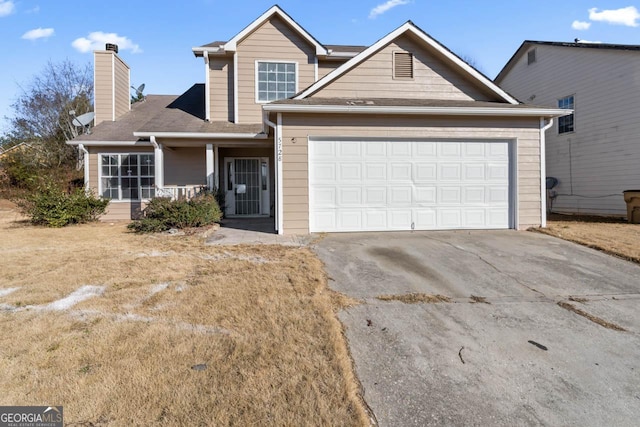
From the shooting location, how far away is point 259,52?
12.2 metres

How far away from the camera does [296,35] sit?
1233cm

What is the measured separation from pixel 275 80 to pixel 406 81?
15.9 feet

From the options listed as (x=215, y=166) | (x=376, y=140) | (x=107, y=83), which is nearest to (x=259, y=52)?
(x=215, y=166)

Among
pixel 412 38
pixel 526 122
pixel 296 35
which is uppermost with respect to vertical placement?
pixel 296 35

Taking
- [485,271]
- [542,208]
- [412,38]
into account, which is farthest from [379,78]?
[485,271]

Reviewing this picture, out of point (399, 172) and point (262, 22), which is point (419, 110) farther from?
point (262, 22)

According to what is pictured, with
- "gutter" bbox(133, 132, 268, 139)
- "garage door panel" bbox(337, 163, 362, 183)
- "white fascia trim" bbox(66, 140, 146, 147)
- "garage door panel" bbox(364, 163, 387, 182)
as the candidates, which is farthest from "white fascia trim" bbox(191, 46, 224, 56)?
"garage door panel" bbox(364, 163, 387, 182)

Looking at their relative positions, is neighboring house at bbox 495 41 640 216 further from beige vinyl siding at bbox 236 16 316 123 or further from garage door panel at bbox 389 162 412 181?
beige vinyl siding at bbox 236 16 316 123

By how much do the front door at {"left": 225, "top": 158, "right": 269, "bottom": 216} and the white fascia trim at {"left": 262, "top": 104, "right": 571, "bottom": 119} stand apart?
200 inches

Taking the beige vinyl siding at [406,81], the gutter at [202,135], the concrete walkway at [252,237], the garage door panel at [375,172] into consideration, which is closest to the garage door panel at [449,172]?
the garage door panel at [375,172]

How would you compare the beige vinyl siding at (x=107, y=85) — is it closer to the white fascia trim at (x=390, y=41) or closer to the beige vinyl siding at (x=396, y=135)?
the white fascia trim at (x=390, y=41)

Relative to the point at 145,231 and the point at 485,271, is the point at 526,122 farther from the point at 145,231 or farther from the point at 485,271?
the point at 145,231

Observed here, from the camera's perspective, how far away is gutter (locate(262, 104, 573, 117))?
8062 mm

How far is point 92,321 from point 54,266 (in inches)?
119
